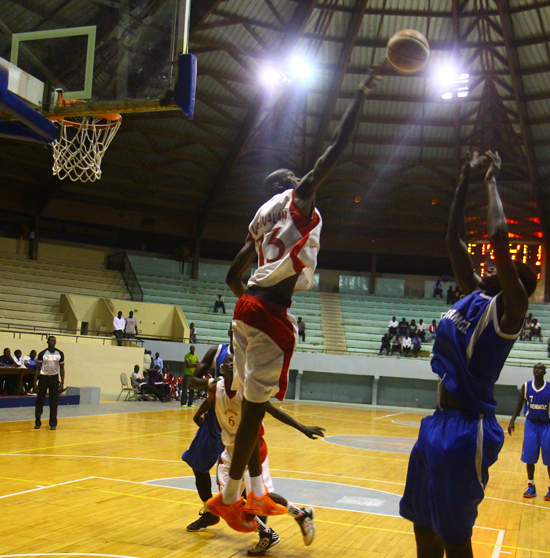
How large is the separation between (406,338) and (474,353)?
21.8 meters

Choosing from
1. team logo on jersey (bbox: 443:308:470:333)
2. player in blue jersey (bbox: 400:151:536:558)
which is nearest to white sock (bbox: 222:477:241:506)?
player in blue jersey (bbox: 400:151:536:558)

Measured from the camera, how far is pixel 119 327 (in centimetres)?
2120

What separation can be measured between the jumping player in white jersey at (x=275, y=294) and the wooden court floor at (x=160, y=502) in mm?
1698

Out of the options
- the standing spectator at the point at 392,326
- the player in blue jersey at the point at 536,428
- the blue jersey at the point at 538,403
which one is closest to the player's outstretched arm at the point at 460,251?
the player in blue jersey at the point at 536,428

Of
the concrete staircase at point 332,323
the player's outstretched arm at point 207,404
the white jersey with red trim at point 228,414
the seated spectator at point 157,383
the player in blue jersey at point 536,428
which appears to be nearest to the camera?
the white jersey with red trim at point 228,414

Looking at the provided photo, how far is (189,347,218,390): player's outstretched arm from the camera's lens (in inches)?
209

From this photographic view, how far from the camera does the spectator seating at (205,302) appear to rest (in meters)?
25.2

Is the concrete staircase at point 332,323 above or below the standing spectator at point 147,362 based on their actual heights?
above

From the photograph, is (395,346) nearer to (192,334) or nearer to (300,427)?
(192,334)

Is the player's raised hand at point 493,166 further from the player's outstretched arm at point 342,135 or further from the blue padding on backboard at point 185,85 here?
the blue padding on backboard at point 185,85

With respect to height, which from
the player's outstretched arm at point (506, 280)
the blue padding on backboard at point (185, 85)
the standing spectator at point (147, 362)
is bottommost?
the standing spectator at point (147, 362)

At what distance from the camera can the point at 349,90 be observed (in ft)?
75.8

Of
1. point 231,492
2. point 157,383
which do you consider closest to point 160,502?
point 231,492

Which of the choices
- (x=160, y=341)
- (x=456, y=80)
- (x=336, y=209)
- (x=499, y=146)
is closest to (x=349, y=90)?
(x=456, y=80)
